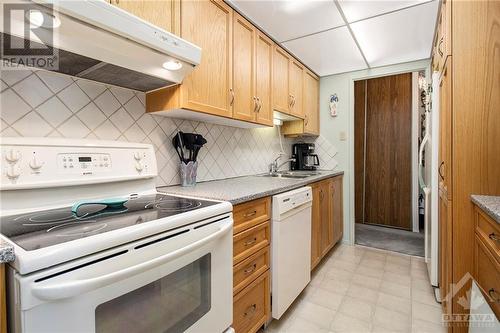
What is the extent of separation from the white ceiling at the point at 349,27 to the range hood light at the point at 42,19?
115 centimetres

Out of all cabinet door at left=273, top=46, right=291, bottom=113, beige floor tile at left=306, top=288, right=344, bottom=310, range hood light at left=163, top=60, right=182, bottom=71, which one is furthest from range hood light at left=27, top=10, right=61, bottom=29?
beige floor tile at left=306, top=288, right=344, bottom=310

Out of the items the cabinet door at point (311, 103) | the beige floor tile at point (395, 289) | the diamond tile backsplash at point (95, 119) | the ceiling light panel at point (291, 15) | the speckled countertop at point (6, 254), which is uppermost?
the ceiling light panel at point (291, 15)

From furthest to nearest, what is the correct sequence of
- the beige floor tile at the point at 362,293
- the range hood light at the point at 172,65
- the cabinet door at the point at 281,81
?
1. the cabinet door at the point at 281,81
2. the beige floor tile at the point at 362,293
3. the range hood light at the point at 172,65

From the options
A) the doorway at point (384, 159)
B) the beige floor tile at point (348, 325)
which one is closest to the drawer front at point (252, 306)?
the beige floor tile at point (348, 325)

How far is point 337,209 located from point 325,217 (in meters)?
0.46

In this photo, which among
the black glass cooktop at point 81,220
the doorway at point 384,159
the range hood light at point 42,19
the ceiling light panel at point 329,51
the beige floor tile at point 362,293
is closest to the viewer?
the black glass cooktop at point 81,220

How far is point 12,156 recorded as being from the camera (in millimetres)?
921

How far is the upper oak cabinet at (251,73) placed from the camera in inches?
69.0

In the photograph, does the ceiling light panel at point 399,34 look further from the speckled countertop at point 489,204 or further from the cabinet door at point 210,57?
the speckled countertop at point 489,204

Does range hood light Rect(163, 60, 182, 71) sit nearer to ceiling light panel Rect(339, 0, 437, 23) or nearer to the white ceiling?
the white ceiling

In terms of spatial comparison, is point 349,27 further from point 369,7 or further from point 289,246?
point 289,246

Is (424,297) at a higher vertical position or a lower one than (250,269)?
lower

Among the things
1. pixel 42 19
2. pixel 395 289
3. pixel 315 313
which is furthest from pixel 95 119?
pixel 395 289

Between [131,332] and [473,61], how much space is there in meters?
1.87
